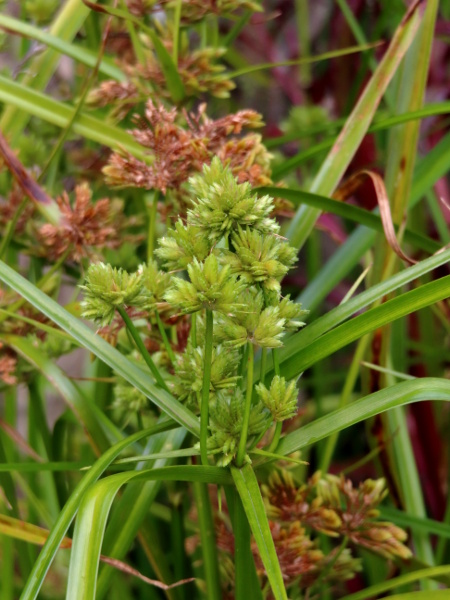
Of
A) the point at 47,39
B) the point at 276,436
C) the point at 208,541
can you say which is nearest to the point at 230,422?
the point at 276,436

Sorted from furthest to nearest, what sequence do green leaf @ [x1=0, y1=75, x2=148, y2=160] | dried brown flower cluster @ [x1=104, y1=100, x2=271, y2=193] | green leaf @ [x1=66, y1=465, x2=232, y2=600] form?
green leaf @ [x1=0, y1=75, x2=148, y2=160] < dried brown flower cluster @ [x1=104, y1=100, x2=271, y2=193] < green leaf @ [x1=66, y1=465, x2=232, y2=600]

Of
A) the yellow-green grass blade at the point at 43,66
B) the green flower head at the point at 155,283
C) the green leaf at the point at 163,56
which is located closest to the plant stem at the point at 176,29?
the green leaf at the point at 163,56

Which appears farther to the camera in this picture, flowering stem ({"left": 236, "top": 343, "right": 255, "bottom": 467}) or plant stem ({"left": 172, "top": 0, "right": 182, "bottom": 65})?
plant stem ({"left": 172, "top": 0, "right": 182, "bottom": 65})

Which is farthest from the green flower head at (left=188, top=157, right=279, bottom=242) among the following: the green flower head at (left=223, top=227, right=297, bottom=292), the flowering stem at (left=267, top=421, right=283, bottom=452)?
the flowering stem at (left=267, top=421, right=283, bottom=452)

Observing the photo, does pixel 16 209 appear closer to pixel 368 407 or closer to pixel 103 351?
pixel 103 351

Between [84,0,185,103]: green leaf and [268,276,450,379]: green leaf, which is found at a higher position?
[84,0,185,103]: green leaf

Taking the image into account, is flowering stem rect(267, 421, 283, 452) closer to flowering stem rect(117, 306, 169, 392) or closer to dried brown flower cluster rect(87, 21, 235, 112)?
flowering stem rect(117, 306, 169, 392)

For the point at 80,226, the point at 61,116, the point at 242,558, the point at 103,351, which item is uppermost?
the point at 61,116

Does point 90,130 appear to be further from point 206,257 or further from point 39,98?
point 206,257
